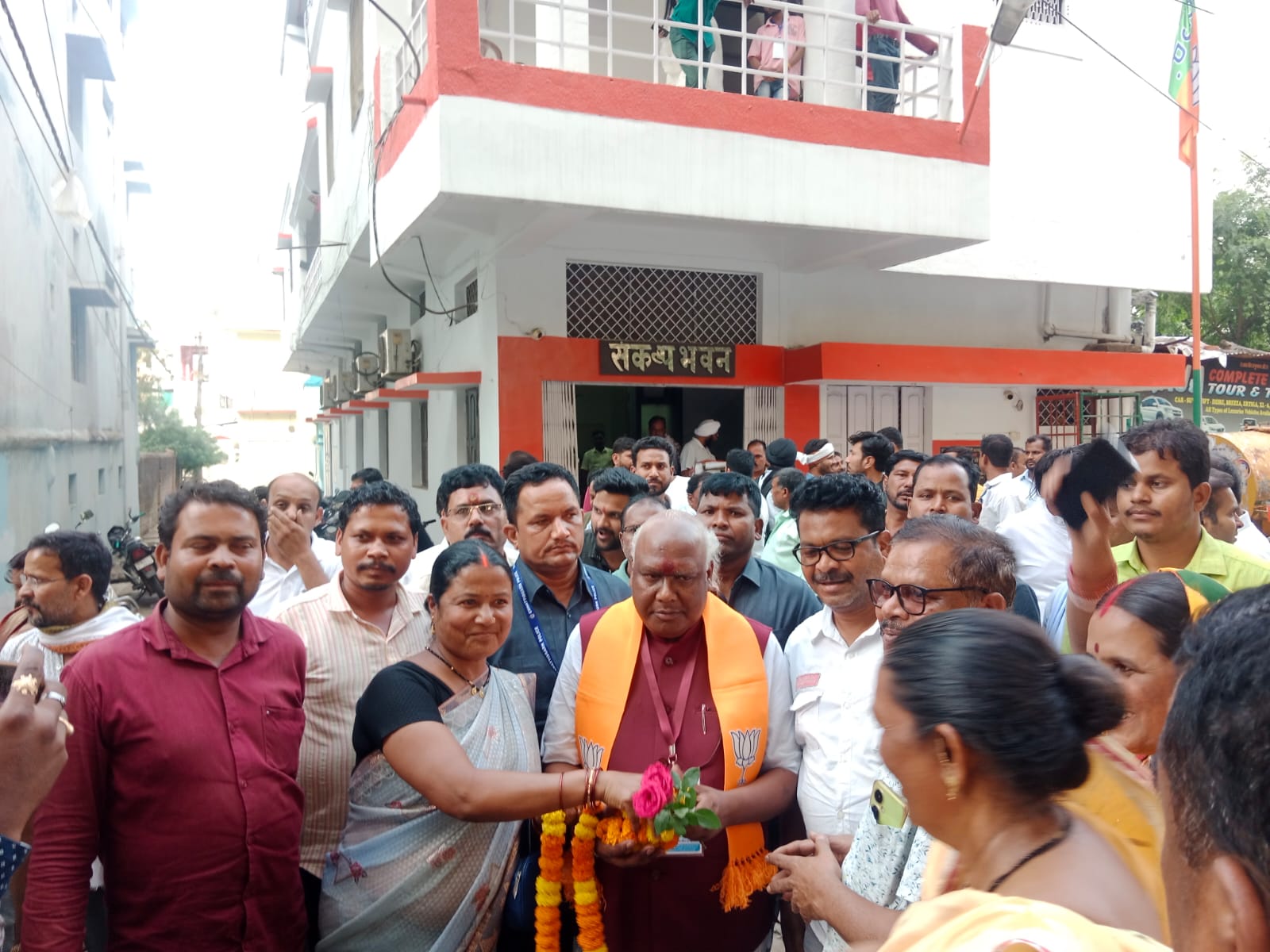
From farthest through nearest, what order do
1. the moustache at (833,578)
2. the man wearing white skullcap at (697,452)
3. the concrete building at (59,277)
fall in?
the man wearing white skullcap at (697,452) → the concrete building at (59,277) → the moustache at (833,578)

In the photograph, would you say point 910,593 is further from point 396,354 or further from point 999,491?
point 396,354

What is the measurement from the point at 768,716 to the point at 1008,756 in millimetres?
1231

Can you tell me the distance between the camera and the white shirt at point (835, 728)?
7.41ft

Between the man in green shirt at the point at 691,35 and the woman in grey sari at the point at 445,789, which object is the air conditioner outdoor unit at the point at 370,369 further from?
the woman in grey sari at the point at 445,789

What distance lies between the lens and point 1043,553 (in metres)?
4.14

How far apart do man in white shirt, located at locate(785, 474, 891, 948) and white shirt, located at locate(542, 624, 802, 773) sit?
0.11 ft

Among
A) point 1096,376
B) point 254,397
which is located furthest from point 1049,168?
point 254,397

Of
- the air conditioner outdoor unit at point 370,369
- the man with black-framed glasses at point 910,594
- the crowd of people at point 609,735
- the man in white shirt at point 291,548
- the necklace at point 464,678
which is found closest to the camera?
the crowd of people at point 609,735

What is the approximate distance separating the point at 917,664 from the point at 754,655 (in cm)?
118

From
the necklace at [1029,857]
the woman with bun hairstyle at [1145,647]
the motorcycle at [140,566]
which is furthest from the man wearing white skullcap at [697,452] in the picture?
the necklace at [1029,857]

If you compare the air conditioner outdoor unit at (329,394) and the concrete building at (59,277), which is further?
the air conditioner outdoor unit at (329,394)

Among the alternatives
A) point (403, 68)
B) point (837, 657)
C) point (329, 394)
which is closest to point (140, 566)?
point (403, 68)

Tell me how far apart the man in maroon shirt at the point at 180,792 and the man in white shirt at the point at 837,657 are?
53.0 inches

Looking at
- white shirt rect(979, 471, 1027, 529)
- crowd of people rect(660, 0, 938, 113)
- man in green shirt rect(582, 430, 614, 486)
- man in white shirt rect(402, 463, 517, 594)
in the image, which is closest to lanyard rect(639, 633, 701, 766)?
man in white shirt rect(402, 463, 517, 594)
